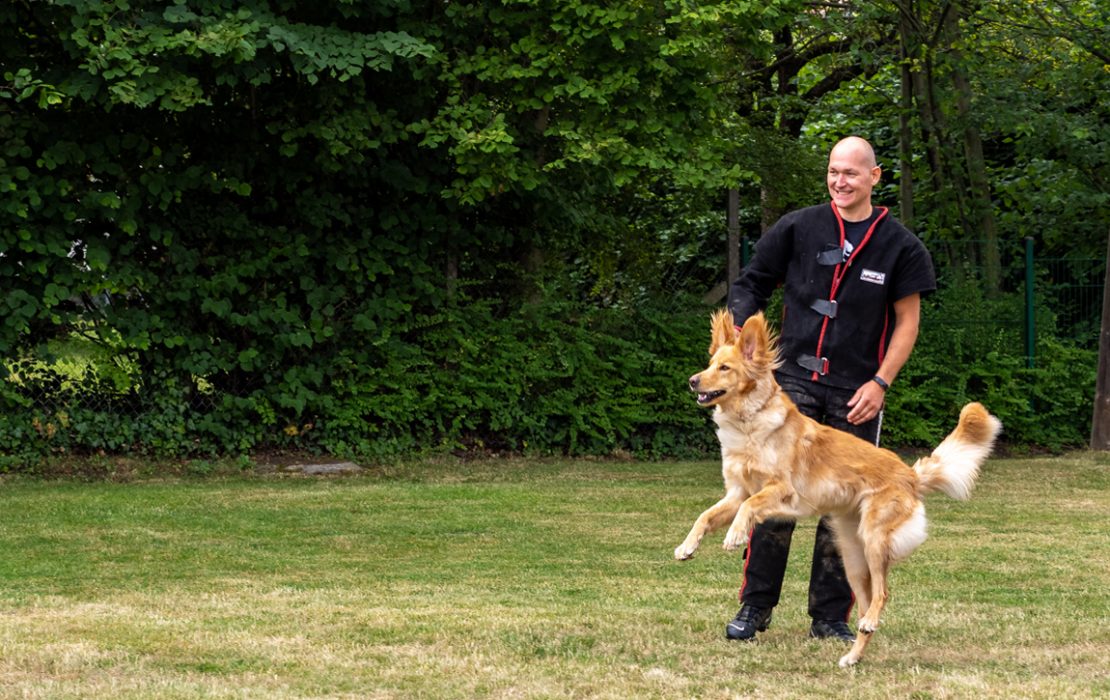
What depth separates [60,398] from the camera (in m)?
13.9

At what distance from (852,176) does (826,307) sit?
580 millimetres

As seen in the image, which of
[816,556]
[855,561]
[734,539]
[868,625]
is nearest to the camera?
[734,539]

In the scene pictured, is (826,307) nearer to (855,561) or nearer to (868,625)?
(855,561)

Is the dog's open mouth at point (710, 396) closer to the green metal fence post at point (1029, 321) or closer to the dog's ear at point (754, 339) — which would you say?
the dog's ear at point (754, 339)

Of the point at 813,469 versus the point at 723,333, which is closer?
the point at 813,469

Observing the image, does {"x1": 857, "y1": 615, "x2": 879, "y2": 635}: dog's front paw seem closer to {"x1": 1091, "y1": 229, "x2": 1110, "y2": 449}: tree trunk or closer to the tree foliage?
the tree foliage

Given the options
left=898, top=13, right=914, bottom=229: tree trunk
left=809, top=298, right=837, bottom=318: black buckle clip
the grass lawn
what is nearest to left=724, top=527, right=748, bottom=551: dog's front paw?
the grass lawn

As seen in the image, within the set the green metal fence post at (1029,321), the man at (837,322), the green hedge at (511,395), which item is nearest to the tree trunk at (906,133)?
the green metal fence post at (1029,321)

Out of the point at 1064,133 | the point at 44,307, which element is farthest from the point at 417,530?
the point at 1064,133

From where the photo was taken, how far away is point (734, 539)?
596 cm

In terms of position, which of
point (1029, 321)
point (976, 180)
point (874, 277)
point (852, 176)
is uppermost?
point (976, 180)

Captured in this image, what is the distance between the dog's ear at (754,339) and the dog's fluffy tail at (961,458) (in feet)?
2.73

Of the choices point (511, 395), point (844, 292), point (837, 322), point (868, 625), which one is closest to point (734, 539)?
point (868, 625)

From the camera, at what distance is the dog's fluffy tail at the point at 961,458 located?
6336mm
